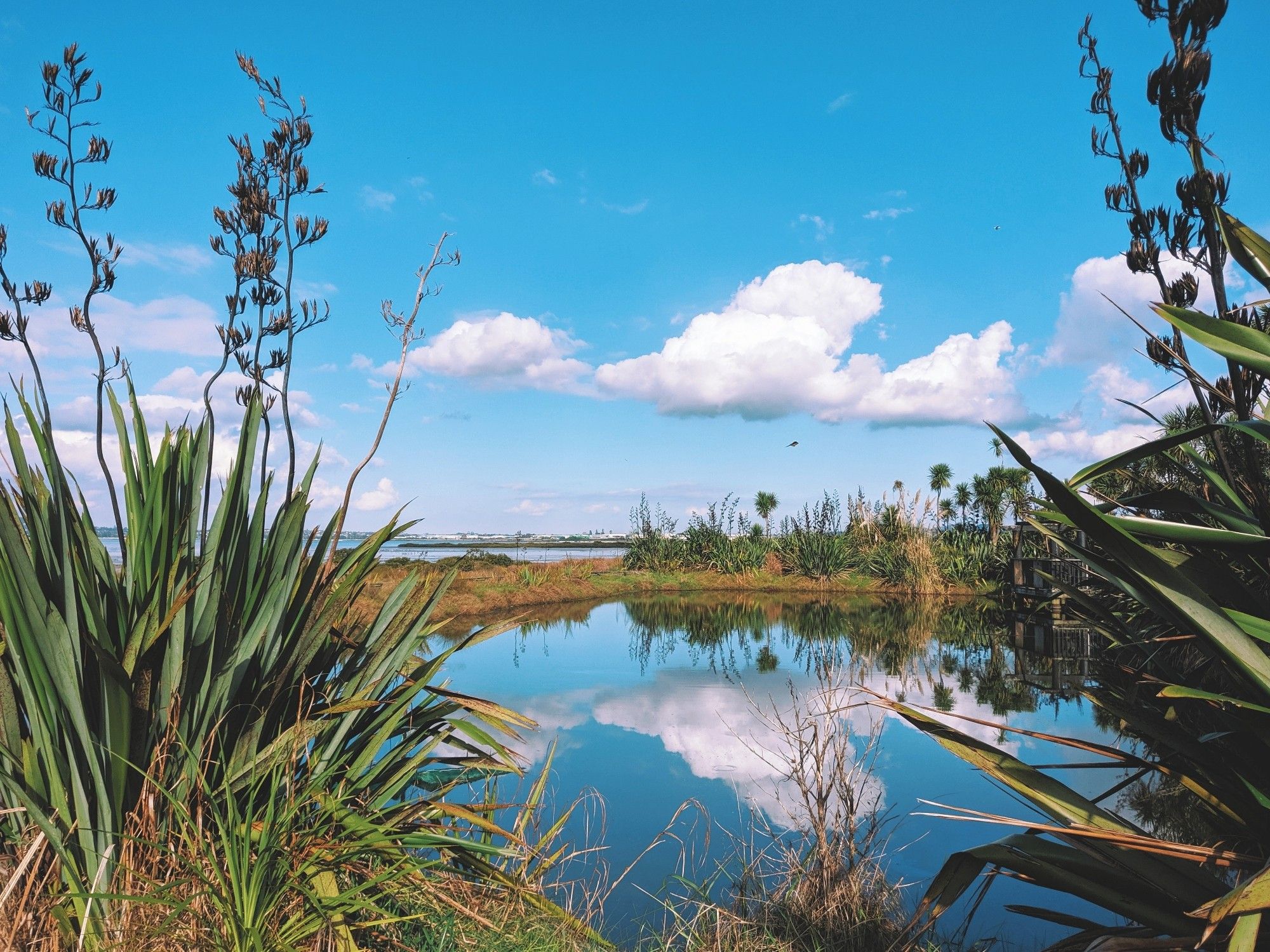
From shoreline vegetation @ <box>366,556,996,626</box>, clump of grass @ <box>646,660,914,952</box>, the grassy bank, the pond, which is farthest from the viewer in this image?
the grassy bank

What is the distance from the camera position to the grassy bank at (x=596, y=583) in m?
17.6

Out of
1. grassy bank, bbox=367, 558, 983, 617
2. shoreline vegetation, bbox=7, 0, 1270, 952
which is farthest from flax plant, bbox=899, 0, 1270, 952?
grassy bank, bbox=367, 558, 983, 617

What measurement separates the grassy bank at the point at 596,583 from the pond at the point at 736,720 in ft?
8.42

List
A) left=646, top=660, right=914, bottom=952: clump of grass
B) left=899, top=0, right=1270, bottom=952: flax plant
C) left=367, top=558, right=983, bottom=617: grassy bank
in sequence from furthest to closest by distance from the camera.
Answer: left=367, top=558, right=983, bottom=617: grassy bank < left=646, top=660, right=914, bottom=952: clump of grass < left=899, top=0, right=1270, bottom=952: flax plant

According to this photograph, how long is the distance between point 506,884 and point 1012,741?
5.56m

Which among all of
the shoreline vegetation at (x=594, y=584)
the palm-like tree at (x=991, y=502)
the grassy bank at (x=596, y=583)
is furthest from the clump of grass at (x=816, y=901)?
the palm-like tree at (x=991, y=502)

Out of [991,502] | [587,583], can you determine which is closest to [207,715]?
[587,583]

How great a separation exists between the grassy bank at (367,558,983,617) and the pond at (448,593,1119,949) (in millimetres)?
2566

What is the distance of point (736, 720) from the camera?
7.25 meters

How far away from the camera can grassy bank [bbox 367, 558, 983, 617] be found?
17.6 m

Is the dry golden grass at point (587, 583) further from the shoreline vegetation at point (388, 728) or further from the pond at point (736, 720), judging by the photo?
the shoreline vegetation at point (388, 728)

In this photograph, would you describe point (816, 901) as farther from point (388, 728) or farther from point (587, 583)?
point (587, 583)

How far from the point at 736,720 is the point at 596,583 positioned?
15.0 m

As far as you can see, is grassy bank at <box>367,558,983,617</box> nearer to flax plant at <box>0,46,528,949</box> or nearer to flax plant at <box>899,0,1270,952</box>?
flax plant at <box>0,46,528,949</box>
